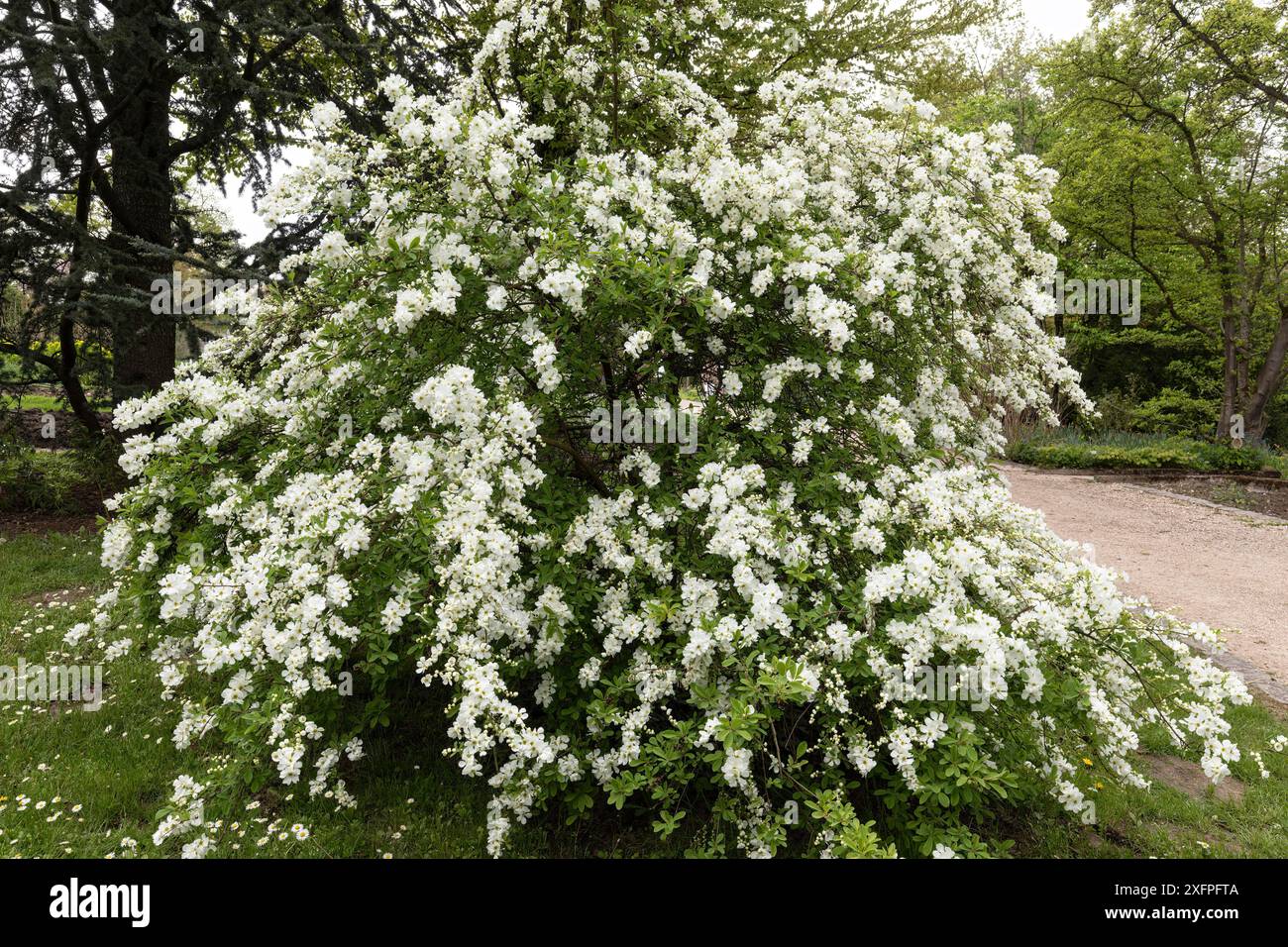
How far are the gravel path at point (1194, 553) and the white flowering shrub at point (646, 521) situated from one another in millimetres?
1897

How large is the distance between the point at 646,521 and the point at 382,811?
204 centimetres

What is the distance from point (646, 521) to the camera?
11.0 feet

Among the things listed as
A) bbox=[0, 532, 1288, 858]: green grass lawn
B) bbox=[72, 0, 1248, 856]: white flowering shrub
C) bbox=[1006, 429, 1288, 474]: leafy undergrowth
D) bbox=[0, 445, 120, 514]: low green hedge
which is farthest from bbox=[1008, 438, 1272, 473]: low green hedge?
bbox=[0, 445, 120, 514]: low green hedge

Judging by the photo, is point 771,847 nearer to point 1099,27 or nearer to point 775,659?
point 775,659

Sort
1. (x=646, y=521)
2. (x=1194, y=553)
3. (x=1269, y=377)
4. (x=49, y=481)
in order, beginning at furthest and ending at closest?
(x=1269, y=377) < (x=1194, y=553) < (x=49, y=481) < (x=646, y=521)

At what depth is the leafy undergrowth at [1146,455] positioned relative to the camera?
15320 millimetres

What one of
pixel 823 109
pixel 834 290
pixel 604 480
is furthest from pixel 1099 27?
pixel 604 480

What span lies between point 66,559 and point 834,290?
7.87 meters

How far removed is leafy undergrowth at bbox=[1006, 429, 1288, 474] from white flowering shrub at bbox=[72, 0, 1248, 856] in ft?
45.3

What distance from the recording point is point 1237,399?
1766 centimetres

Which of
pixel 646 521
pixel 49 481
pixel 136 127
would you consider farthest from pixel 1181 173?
pixel 49 481

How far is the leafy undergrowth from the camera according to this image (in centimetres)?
1532

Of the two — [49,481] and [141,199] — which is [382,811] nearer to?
[49,481]

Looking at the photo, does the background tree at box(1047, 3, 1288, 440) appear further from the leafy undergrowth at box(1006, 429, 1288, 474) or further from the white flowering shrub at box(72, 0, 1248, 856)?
the white flowering shrub at box(72, 0, 1248, 856)
